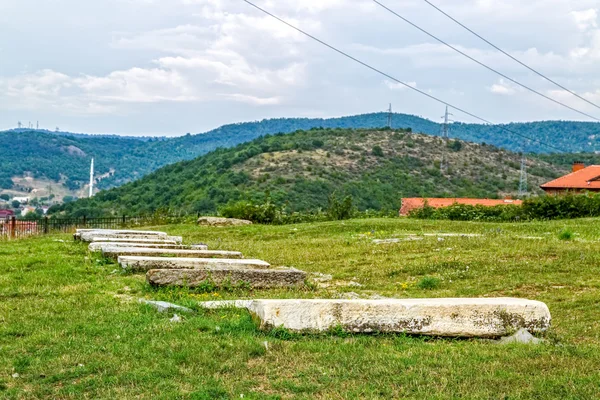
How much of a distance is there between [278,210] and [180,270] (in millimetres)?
20618

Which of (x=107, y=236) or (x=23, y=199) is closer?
(x=107, y=236)

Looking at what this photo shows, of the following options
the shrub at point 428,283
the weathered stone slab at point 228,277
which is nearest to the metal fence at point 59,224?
the weathered stone slab at point 228,277

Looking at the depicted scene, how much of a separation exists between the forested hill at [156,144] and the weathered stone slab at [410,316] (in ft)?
325

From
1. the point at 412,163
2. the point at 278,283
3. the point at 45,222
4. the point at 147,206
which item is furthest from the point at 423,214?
the point at 412,163

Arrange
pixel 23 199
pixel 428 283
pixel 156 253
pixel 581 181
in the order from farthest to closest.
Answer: pixel 23 199
pixel 581 181
pixel 156 253
pixel 428 283

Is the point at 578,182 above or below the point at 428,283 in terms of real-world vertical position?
above

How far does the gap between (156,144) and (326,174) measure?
3464 inches

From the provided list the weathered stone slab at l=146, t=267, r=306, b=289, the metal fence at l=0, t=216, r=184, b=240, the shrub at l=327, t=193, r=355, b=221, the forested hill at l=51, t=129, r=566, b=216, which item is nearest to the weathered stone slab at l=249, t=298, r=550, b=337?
the weathered stone slab at l=146, t=267, r=306, b=289

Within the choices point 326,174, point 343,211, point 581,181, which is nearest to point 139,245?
point 343,211

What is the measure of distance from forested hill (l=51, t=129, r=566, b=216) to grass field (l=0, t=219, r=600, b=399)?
39.7 m

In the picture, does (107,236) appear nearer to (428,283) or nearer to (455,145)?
(428,283)

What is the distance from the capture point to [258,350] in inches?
209

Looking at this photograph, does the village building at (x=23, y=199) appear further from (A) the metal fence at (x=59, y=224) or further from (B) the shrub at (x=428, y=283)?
(B) the shrub at (x=428, y=283)

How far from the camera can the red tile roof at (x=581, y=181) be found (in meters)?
54.1
